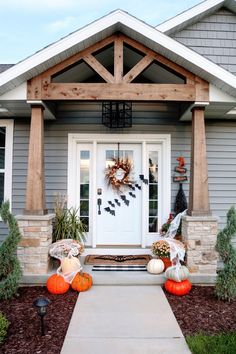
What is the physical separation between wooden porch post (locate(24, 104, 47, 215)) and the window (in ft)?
4.41

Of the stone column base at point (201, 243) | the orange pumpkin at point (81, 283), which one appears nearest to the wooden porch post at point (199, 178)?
the stone column base at point (201, 243)

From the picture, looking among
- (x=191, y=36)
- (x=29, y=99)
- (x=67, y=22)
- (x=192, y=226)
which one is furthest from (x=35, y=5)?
(x=192, y=226)

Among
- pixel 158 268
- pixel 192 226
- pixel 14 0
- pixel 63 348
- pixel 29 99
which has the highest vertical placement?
pixel 14 0

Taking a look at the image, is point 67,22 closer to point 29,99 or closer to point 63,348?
point 29,99

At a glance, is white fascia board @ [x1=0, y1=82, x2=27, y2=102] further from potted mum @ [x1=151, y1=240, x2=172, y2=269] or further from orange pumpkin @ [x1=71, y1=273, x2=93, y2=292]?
potted mum @ [x1=151, y1=240, x2=172, y2=269]

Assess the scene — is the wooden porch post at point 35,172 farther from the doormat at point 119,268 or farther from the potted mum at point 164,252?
the potted mum at point 164,252

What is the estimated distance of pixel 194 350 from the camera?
2.56 metres

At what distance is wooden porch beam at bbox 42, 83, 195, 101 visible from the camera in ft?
13.4

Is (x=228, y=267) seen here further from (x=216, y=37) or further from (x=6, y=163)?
(x=216, y=37)

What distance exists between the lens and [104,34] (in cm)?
405

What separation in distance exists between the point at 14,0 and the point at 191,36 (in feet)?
26.6

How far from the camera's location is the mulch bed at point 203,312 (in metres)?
2.98

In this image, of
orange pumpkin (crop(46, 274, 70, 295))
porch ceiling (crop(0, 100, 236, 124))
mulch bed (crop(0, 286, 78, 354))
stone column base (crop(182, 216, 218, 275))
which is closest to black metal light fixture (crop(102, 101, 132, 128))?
porch ceiling (crop(0, 100, 236, 124))

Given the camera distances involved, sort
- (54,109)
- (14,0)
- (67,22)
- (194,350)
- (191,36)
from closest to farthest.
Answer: (194,350) → (54,109) → (191,36) → (14,0) → (67,22)
